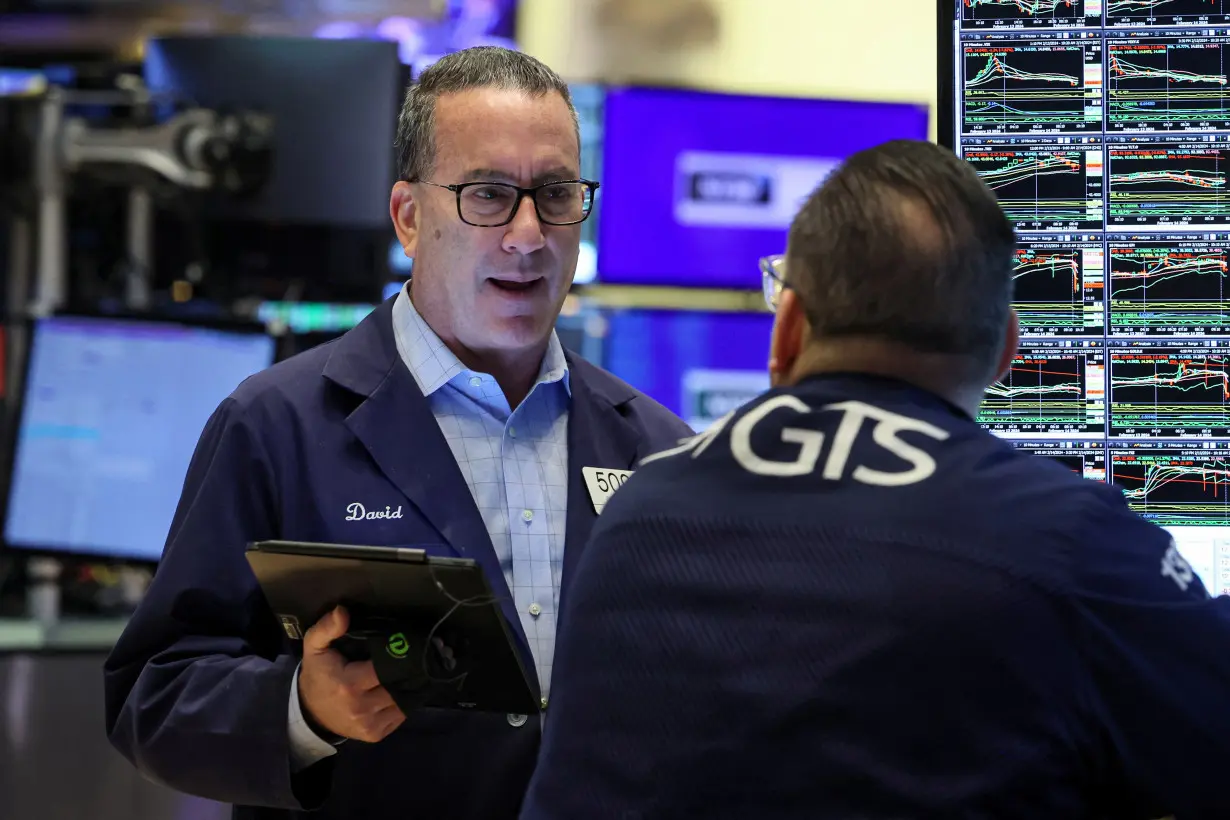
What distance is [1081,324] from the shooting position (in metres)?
1.68

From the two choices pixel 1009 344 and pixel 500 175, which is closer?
pixel 1009 344

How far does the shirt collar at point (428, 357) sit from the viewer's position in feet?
5.66

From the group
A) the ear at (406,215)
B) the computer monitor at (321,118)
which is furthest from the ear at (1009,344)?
the computer monitor at (321,118)

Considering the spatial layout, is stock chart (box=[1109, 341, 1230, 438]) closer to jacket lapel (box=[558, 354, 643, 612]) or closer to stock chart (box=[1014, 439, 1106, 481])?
stock chart (box=[1014, 439, 1106, 481])

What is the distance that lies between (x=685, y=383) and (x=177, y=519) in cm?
272

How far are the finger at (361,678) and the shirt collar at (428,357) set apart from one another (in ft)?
1.38

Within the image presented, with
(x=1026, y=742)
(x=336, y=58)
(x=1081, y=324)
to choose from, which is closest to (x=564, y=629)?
(x=1026, y=742)

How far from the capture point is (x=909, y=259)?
109 cm

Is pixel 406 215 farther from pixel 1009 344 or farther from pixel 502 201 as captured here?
pixel 1009 344

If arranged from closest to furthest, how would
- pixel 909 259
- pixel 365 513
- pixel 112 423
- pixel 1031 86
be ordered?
1. pixel 909 259
2. pixel 365 513
3. pixel 1031 86
4. pixel 112 423

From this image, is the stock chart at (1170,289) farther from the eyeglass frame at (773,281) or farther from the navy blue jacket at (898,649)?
the navy blue jacket at (898,649)

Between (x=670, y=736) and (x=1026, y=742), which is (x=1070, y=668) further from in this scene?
(x=670, y=736)

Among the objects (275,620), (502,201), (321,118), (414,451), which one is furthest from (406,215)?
(321,118)

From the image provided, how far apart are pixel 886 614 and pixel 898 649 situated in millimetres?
26
